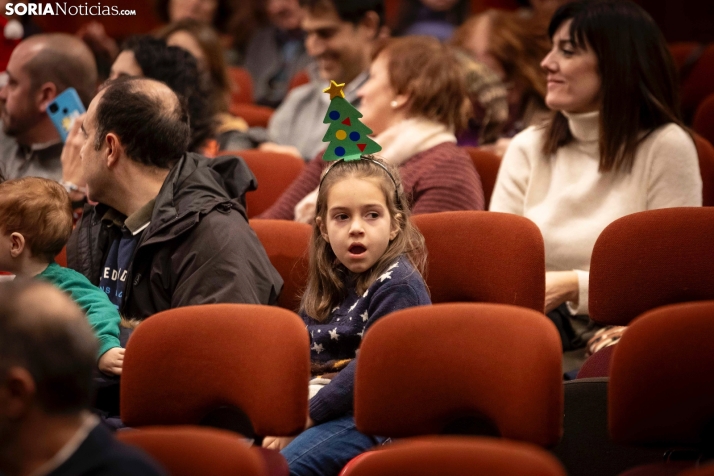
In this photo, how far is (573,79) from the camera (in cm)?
305

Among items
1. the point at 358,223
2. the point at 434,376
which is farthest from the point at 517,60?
the point at 434,376

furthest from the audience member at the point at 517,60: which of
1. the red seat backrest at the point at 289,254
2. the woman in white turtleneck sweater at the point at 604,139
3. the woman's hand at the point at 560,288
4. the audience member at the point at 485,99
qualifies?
the red seat backrest at the point at 289,254

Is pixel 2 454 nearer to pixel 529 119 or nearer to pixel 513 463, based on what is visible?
pixel 513 463

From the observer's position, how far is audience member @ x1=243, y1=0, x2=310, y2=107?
20.1ft

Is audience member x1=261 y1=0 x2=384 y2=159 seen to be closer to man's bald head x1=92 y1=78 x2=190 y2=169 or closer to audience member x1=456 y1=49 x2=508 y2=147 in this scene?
audience member x1=456 y1=49 x2=508 y2=147

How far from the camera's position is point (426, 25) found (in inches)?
223

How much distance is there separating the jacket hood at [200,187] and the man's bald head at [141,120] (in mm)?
63

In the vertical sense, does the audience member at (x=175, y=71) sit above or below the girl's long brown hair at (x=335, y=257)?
above

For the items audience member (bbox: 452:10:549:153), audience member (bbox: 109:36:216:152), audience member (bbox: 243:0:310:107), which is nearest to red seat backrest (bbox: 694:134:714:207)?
audience member (bbox: 452:10:549:153)

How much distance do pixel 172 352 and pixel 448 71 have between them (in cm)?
168

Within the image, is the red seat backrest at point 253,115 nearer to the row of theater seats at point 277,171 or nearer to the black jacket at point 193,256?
the row of theater seats at point 277,171

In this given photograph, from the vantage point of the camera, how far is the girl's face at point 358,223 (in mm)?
2455

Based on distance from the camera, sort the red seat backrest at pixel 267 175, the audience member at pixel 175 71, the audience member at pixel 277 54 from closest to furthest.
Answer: the audience member at pixel 175 71
the red seat backrest at pixel 267 175
the audience member at pixel 277 54

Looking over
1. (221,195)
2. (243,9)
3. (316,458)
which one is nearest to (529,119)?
(221,195)
